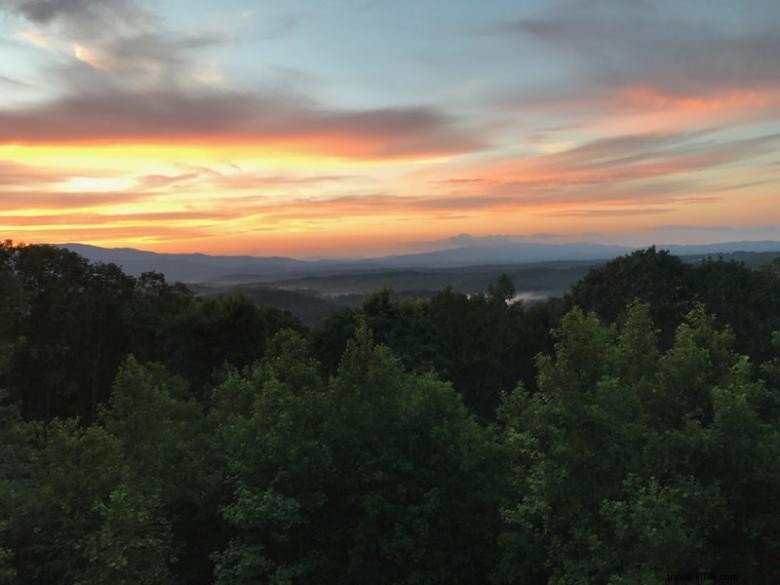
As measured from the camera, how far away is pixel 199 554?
2086cm

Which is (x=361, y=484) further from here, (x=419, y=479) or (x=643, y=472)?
(x=643, y=472)

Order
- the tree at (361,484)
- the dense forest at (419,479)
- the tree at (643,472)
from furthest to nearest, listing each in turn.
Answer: the tree at (361,484) < the dense forest at (419,479) < the tree at (643,472)

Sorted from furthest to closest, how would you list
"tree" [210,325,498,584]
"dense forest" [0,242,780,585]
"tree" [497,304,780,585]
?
"tree" [210,325,498,584], "dense forest" [0,242,780,585], "tree" [497,304,780,585]

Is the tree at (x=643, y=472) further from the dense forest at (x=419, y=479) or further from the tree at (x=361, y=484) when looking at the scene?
the tree at (x=361, y=484)

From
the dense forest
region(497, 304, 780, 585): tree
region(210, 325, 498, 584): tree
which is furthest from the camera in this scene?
region(210, 325, 498, 584): tree

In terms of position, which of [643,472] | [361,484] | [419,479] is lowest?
[361,484]

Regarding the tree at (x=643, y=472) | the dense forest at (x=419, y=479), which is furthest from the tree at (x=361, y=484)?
the tree at (x=643, y=472)

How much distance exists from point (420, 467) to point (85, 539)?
10.8 m

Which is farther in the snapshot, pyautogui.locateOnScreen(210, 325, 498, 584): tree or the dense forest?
pyautogui.locateOnScreen(210, 325, 498, 584): tree

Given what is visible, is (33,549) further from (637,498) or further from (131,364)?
(637,498)

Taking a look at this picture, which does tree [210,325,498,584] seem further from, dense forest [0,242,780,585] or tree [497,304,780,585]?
tree [497,304,780,585]

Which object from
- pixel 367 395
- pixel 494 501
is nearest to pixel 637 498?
pixel 494 501

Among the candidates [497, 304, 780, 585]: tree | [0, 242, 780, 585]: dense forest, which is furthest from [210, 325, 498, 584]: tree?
[497, 304, 780, 585]: tree

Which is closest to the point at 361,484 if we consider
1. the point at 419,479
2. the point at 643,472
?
the point at 419,479
